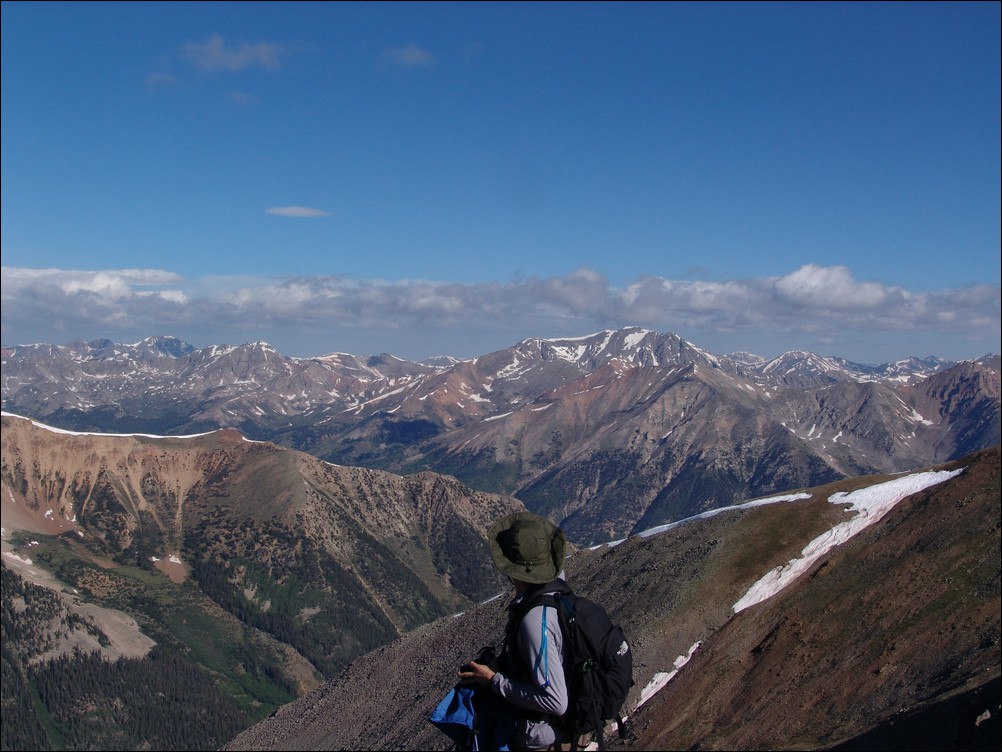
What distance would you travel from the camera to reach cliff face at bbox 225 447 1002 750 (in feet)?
161

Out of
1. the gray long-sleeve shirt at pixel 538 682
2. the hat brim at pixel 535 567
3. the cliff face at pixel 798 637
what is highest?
the hat brim at pixel 535 567

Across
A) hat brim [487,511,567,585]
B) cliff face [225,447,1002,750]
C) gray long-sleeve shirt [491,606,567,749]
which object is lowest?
cliff face [225,447,1002,750]

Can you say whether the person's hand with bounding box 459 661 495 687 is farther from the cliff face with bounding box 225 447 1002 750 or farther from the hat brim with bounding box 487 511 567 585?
the cliff face with bounding box 225 447 1002 750

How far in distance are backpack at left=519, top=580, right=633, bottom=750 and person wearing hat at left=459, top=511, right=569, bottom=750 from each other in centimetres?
15

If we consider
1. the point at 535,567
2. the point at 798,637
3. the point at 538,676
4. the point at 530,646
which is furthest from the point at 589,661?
the point at 798,637

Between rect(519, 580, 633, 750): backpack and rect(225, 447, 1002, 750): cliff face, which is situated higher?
rect(519, 580, 633, 750): backpack

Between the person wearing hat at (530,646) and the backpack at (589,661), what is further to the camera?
the backpack at (589,661)

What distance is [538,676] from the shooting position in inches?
439

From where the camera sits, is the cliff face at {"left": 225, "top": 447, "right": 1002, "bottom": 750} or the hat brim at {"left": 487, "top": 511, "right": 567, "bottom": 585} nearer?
the hat brim at {"left": 487, "top": 511, "right": 567, "bottom": 585}

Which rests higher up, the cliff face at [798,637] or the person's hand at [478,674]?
the person's hand at [478,674]

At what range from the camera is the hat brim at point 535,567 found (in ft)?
37.8

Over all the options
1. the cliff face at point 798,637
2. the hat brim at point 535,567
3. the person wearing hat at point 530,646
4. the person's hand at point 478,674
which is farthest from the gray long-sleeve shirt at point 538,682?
the cliff face at point 798,637

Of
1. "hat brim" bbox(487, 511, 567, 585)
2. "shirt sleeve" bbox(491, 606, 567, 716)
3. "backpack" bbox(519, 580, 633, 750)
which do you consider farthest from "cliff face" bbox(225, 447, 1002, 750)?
"hat brim" bbox(487, 511, 567, 585)

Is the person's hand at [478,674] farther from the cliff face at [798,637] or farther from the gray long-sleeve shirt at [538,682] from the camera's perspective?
the cliff face at [798,637]
